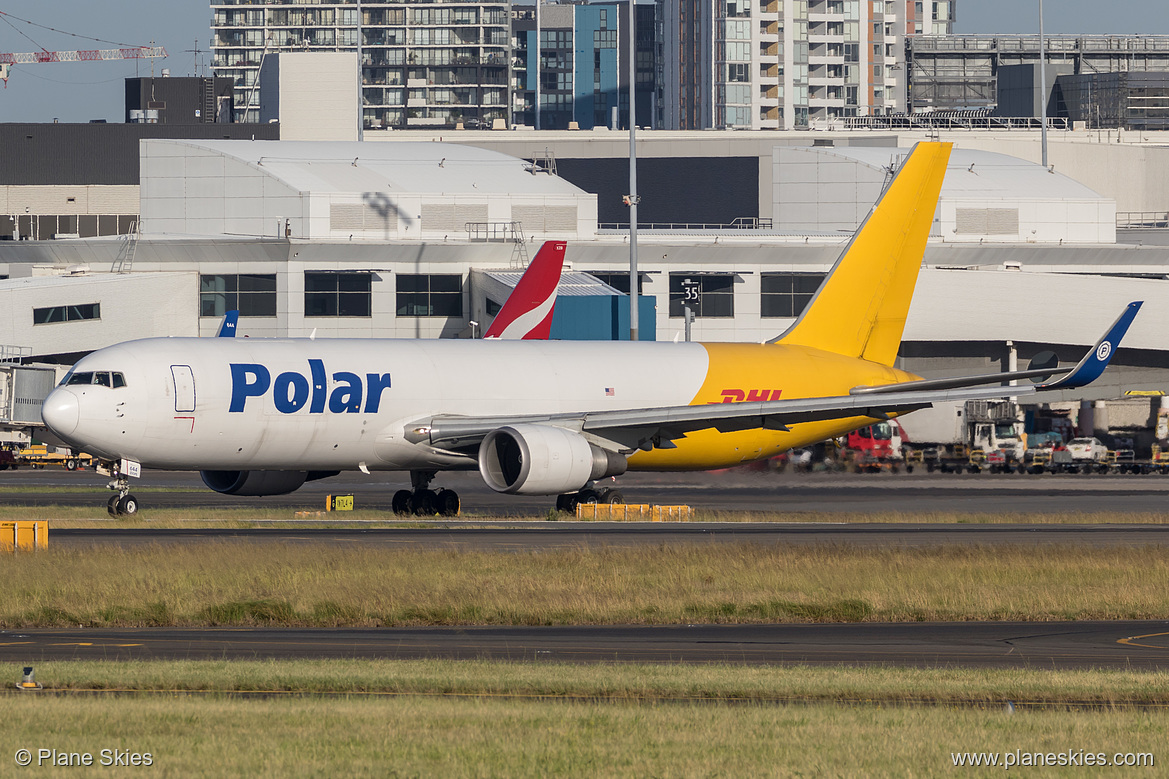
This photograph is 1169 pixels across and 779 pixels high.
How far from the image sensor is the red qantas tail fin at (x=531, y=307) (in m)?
54.3

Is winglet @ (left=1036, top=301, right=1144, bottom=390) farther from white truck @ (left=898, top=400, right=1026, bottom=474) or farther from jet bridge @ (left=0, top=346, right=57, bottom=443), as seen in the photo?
jet bridge @ (left=0, top=346, right=57, bottom=443)

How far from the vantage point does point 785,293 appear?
95.6 meters

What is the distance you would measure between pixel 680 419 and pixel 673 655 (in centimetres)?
2216

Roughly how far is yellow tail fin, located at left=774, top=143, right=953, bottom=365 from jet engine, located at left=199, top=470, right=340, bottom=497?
51.6 ft

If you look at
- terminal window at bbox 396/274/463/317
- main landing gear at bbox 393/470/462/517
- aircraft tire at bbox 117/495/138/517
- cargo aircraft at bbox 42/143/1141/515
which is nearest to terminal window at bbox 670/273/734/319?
terminal window at bbox 396/274/463/317

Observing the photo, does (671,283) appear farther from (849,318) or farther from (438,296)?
(849,318)

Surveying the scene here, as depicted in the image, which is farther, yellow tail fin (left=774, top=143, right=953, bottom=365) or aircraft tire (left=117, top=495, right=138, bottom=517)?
yellow tail fin (left=774, top=143, right=953, bottom=365)

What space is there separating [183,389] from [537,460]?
28.5 feet

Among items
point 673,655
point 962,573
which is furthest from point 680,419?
point 673,655

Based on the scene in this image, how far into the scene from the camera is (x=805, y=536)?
37500 millimetres

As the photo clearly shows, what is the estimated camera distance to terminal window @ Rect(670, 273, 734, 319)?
94.7 m

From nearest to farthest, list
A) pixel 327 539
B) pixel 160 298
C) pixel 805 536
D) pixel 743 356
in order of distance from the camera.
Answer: pixel 327 539 → pixel 805 536 → pixel 743 356 → pixel 160 298

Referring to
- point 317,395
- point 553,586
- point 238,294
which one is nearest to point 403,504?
point 317,395

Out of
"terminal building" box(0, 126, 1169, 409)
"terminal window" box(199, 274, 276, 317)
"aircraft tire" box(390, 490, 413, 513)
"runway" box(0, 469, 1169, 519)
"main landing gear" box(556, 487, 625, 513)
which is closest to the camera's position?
"aircraft tire" box(390, 490, 413, 513)
